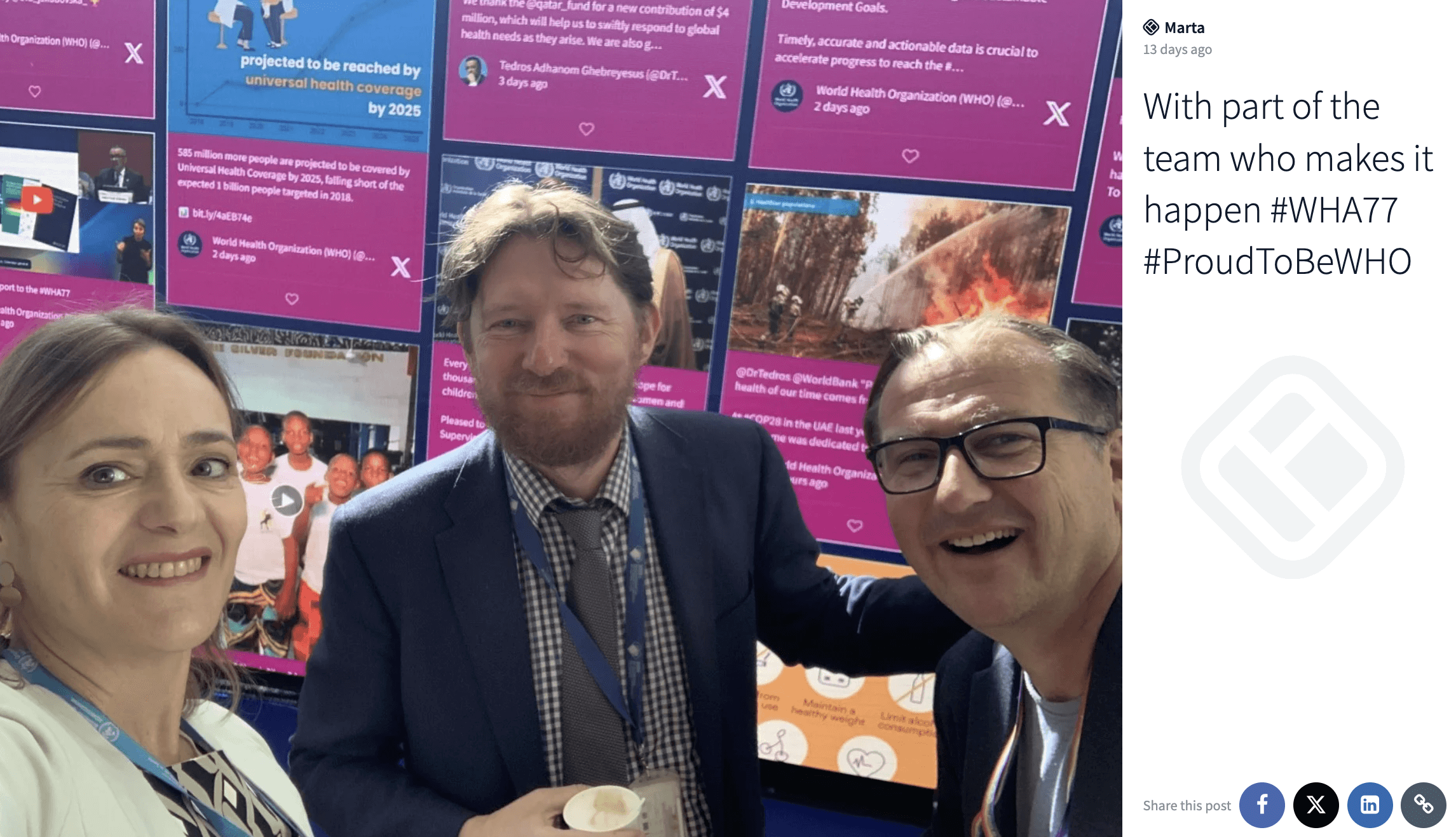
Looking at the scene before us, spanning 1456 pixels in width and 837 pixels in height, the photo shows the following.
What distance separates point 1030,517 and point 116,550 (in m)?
1.40

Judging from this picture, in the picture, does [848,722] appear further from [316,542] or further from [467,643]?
[316,542]

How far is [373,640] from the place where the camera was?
2.07 meters

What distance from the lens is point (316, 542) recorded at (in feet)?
9.46

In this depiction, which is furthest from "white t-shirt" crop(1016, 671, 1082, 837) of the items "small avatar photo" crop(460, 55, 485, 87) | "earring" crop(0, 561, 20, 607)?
"small avatar photo" crop(460, 55, 485, 87)

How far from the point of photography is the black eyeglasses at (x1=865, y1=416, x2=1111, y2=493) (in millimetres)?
1663

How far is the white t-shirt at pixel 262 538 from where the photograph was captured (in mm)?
2873

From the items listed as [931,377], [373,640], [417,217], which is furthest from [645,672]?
[417,217]

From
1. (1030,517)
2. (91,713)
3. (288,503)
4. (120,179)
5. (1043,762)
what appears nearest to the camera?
(91,713)
